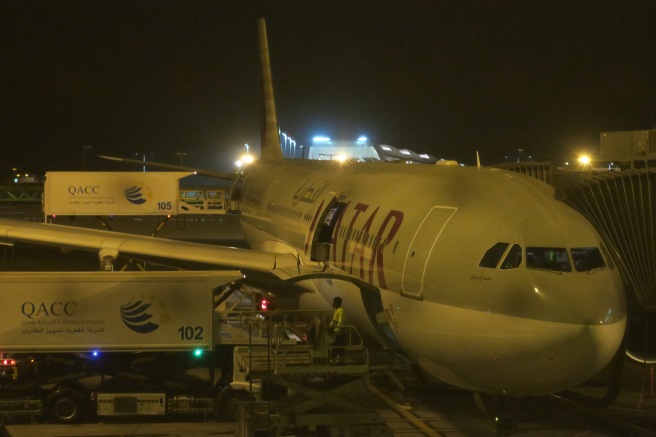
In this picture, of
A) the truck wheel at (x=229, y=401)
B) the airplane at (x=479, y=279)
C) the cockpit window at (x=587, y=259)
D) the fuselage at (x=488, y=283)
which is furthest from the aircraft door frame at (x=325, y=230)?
the cockpit window at (x=587, y=259)

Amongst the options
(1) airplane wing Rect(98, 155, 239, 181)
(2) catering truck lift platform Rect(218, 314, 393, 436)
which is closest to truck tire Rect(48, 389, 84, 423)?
(2) catering truck lift platform Rect(218, 314, 393, 436)

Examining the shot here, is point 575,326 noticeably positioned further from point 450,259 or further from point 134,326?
point 134,326

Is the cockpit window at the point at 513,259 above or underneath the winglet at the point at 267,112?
underneath

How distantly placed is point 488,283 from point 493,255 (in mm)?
374

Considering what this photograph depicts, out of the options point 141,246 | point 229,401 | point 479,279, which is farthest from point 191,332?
point 479,279

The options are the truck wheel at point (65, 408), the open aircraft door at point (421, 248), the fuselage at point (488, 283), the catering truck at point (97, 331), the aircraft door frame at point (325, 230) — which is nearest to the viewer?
the fuselage at point (488, 283)

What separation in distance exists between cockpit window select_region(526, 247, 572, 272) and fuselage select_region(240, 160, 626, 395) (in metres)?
0.01

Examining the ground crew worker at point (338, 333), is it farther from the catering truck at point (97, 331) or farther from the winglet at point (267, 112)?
the winglet at point (267, 112)

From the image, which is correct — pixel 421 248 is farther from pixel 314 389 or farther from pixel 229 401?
pixel 229 401

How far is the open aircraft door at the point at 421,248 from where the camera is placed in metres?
10.3

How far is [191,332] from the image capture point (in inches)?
531

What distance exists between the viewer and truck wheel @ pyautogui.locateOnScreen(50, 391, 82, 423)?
13.7 metres

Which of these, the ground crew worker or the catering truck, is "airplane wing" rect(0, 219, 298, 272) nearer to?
the catering truck

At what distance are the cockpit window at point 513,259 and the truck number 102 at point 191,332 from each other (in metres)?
5.77
